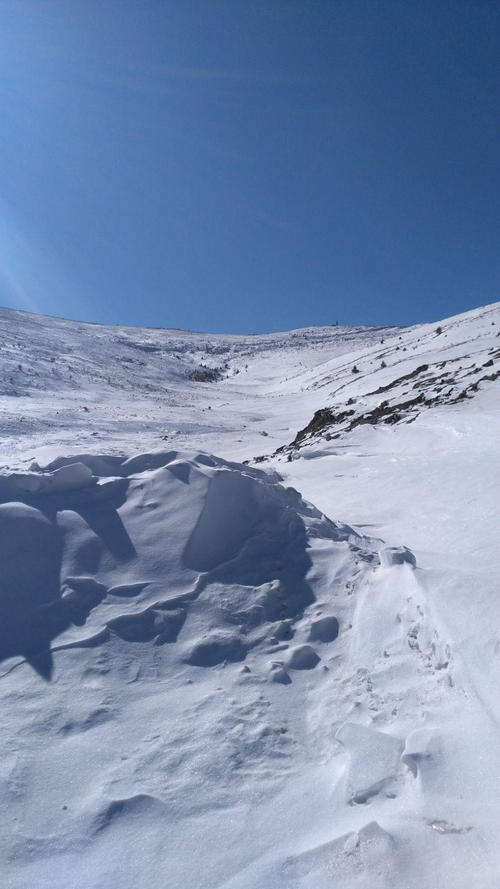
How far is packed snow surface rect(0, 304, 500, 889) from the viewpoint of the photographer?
2.52 metres

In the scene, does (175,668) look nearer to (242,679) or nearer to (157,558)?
(242,679)

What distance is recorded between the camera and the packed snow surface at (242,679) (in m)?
2.52

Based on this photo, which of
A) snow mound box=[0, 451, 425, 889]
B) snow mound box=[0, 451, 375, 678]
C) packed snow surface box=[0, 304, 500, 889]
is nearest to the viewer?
packed snow surface box=[0, 304, 500, 889]

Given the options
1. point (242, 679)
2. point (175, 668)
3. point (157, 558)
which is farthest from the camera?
point (157, 558)

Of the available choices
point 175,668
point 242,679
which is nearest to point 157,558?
point 175,668

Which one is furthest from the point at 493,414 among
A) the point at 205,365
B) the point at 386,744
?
the point at 205,365

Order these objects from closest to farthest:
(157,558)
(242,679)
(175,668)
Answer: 1. (242,679)
2. (175,668)
3. (157,558)

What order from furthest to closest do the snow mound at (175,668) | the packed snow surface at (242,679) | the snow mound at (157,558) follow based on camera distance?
the snow mound at (157,558)
the snow mound at (175,668)
the packed snow surface at (242,679)

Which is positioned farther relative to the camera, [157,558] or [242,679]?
[157,558]

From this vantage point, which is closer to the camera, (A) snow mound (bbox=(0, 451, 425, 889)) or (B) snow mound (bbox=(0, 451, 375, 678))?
(A) snow mound (bbox=(0, 451, 425, 889))

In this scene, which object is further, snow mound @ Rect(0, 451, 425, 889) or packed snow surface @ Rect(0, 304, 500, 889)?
snow mound @ Rect(0, 451, 425, 889)

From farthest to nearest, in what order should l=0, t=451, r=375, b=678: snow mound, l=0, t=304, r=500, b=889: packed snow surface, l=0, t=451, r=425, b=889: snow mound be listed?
l=0, t=451, r=375, b=678: snow mound, l=0, t=451, r=425, b=889: snow mound, l=0, t=304, r=500, b=889: packed snow surface

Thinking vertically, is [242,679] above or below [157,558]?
below

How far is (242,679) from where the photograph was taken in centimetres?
364
